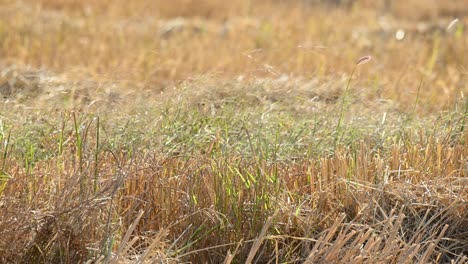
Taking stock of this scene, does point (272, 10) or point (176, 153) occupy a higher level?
point (176, 153)

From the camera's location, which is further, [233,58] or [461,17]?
[461,17]

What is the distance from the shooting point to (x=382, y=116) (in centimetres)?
433

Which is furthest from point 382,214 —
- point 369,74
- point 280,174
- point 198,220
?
point 369,74

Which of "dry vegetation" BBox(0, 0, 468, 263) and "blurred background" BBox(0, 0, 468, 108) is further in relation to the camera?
"blurred background" BBox(0, 0, 468, 108)

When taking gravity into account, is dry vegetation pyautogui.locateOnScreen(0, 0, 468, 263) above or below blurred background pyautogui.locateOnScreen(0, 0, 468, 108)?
above

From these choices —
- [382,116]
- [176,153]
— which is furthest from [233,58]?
[176,153]

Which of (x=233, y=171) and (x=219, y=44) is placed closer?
(x=233, y=171)

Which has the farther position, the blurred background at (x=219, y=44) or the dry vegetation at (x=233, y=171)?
the blurred background at (x=219, y=44)

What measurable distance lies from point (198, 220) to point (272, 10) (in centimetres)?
659

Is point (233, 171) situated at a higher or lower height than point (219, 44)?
higher

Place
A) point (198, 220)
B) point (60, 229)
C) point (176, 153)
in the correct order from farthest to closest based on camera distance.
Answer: point (176, 153) < point (198, 220) < point (60, 229)

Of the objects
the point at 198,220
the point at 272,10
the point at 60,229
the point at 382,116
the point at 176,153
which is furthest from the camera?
the point at 272,10

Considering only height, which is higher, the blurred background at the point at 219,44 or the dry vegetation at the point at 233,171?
the dry vegetation at the point at 233,171

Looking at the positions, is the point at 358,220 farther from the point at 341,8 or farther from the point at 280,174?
the point at 341,8
